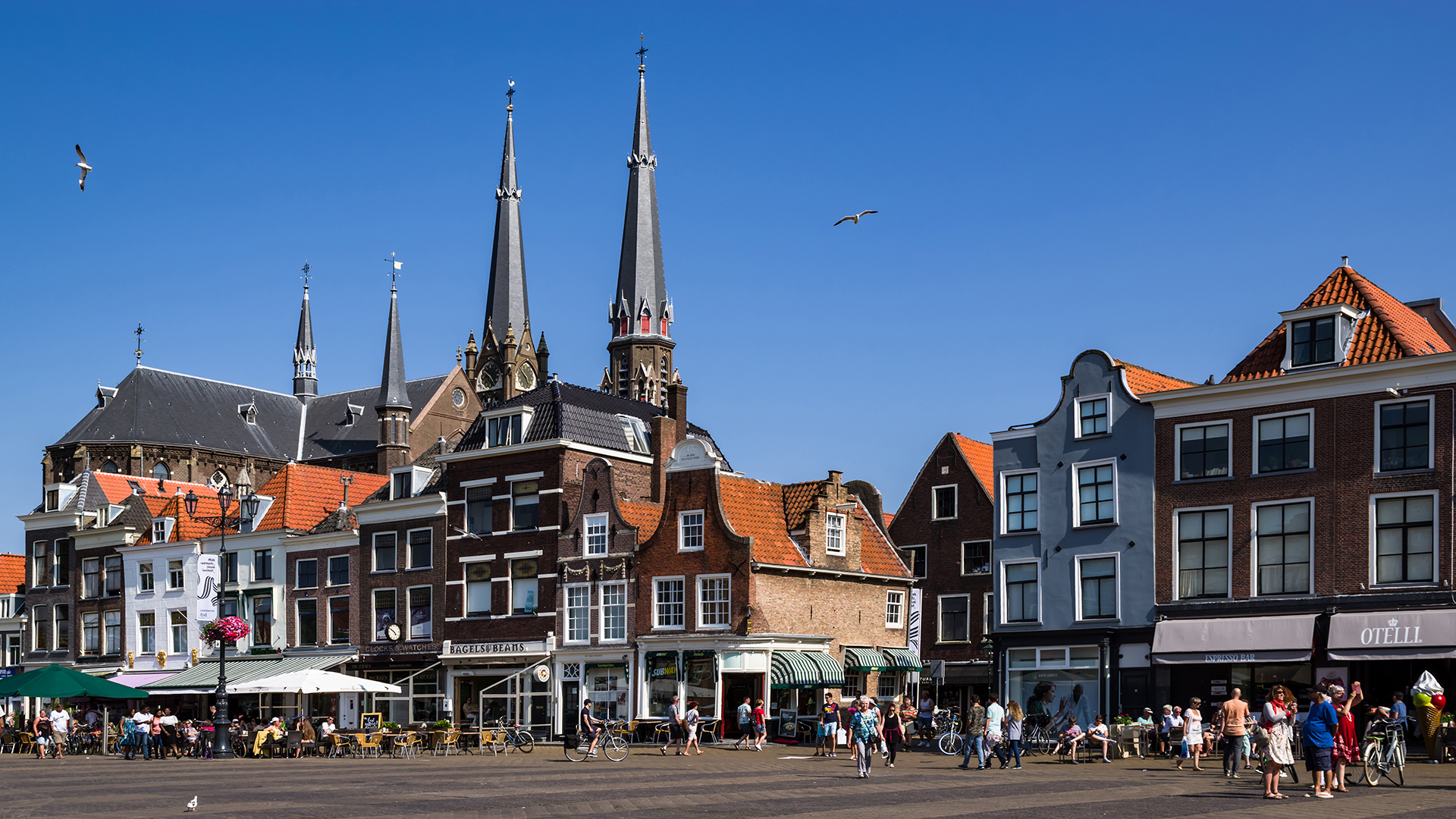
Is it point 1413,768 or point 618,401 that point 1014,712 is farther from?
point 618,401

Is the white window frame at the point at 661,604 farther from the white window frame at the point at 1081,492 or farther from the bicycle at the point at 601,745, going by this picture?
the white window frame at the point at 1081,492

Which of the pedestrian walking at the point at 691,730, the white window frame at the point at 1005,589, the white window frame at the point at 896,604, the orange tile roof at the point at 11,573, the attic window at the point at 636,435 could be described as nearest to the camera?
the pedestrian walking at the point at 691,730

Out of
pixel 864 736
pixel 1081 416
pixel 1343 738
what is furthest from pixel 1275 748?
pixel 1081 416

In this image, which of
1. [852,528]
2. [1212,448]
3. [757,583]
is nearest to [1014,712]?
[1212,448]

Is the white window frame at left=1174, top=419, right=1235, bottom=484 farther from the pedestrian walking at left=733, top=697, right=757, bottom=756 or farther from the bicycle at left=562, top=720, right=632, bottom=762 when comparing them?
the bicycle at left=562, top=720, right=632, bottom=762

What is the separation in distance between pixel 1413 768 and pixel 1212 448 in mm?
11728

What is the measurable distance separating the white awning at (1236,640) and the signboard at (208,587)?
Result: 36373 mm

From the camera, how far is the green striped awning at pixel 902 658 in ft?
175

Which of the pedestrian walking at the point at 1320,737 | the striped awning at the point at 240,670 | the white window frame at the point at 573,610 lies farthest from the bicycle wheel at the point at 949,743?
the striped awning at the point at 240,670

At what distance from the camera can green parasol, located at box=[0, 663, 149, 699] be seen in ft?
147

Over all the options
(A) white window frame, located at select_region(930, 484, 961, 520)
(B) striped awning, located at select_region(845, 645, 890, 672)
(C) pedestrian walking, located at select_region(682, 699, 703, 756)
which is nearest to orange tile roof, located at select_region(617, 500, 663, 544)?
(B) striped awning, located at select_region(845, 645, 890, 672)

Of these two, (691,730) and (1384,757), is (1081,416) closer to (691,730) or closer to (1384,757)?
(691,730)

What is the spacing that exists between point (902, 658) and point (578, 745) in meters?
18.0

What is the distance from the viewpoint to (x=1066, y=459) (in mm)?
44906
